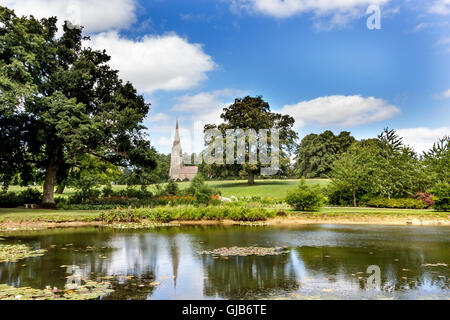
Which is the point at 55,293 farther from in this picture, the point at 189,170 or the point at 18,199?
the point at 189,170

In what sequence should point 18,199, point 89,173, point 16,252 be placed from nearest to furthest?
point 16,252 → point 18,199 → point 89,173

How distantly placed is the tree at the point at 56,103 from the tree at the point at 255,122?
25343 millimetres

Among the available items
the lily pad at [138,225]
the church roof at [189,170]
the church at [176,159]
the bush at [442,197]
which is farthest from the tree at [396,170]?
the church roof at [189,170]

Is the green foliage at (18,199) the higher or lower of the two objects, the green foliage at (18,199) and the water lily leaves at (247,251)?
the higher

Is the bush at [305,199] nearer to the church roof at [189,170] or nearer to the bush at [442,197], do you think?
the bush at [442,197]

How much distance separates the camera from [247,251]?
1155 centimetres

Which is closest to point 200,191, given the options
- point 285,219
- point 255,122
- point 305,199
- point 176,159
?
point 285,219

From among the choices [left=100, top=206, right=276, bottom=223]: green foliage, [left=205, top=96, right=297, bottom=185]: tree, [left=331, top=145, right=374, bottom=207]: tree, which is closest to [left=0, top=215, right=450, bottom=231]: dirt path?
[left=100, top=206, right=276, bottom=223]: green foliage

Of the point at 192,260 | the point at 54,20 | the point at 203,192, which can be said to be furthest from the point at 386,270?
the point at 54,20

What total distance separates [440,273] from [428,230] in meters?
10.5

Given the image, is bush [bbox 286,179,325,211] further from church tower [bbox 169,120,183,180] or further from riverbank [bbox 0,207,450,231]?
church tower [bbox 169,120,183,180]

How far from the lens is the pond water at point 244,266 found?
7.09 metres

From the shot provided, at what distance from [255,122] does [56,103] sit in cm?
3323

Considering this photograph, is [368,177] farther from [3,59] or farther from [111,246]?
[3,59]
